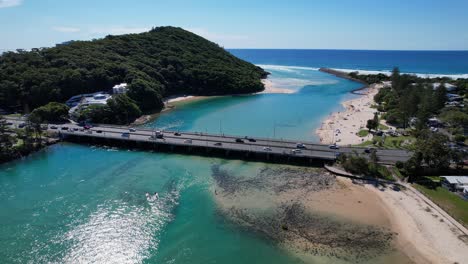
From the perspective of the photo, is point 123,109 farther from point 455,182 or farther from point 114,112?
point 455,182

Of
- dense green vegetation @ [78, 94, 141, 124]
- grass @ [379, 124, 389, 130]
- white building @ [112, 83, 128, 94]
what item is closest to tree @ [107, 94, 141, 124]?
dense green vegetation @ [78, 94, 141, 124]

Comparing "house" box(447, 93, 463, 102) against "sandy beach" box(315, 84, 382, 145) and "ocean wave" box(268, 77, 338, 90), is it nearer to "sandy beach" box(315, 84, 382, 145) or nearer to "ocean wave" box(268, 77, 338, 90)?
"sandy beach" box(315, 84, 382, 145)

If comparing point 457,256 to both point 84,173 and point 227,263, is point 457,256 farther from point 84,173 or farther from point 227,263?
point 84,173

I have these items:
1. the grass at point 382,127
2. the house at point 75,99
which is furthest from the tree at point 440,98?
the house at point 75,99

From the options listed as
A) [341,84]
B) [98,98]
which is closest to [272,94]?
[341,84]

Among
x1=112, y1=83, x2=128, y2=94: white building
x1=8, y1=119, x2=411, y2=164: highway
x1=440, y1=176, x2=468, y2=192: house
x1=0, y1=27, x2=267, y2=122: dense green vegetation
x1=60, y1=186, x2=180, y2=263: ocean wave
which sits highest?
x1=0, y1=27, x2=267, y2=122: dense green vegetation

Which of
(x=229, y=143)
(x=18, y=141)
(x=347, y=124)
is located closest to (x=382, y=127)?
(x=347, y=124)
